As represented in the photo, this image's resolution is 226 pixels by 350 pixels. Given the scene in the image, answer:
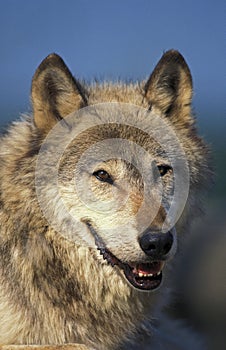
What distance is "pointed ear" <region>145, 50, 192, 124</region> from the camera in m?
3.35

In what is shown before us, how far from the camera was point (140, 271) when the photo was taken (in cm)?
307

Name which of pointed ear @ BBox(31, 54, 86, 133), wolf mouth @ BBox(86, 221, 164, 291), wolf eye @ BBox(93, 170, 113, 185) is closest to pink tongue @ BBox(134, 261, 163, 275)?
wolf mouth @ BBox(86, 221, 164, 291)

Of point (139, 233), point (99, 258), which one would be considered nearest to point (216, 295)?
point (99, 258)

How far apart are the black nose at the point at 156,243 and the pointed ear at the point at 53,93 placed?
80cm

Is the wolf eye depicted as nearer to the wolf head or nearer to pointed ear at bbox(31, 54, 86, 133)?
the wolf head

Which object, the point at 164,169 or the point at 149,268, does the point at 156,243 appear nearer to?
the point at 149,268

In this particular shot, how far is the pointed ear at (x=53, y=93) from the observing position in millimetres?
3115

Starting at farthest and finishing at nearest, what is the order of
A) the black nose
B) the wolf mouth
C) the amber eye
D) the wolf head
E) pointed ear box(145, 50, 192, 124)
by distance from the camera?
1. pointed ear box(145, 50, 192, 124)
2. the amber eye
3. the wolf mouth
4. the wolf head
5. the black nose

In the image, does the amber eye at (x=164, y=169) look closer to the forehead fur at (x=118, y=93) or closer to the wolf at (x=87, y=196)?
the wolf at (x=87, y=196)

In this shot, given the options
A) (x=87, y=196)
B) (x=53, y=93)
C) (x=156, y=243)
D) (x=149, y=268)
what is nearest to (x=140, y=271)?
(x=149, y=268)

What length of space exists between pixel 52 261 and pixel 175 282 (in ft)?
4.36

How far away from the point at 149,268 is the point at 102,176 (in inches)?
19.2

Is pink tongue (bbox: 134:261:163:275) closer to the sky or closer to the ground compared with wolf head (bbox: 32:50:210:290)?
closer to the ground

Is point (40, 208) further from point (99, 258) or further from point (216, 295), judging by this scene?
point (216, 295)
